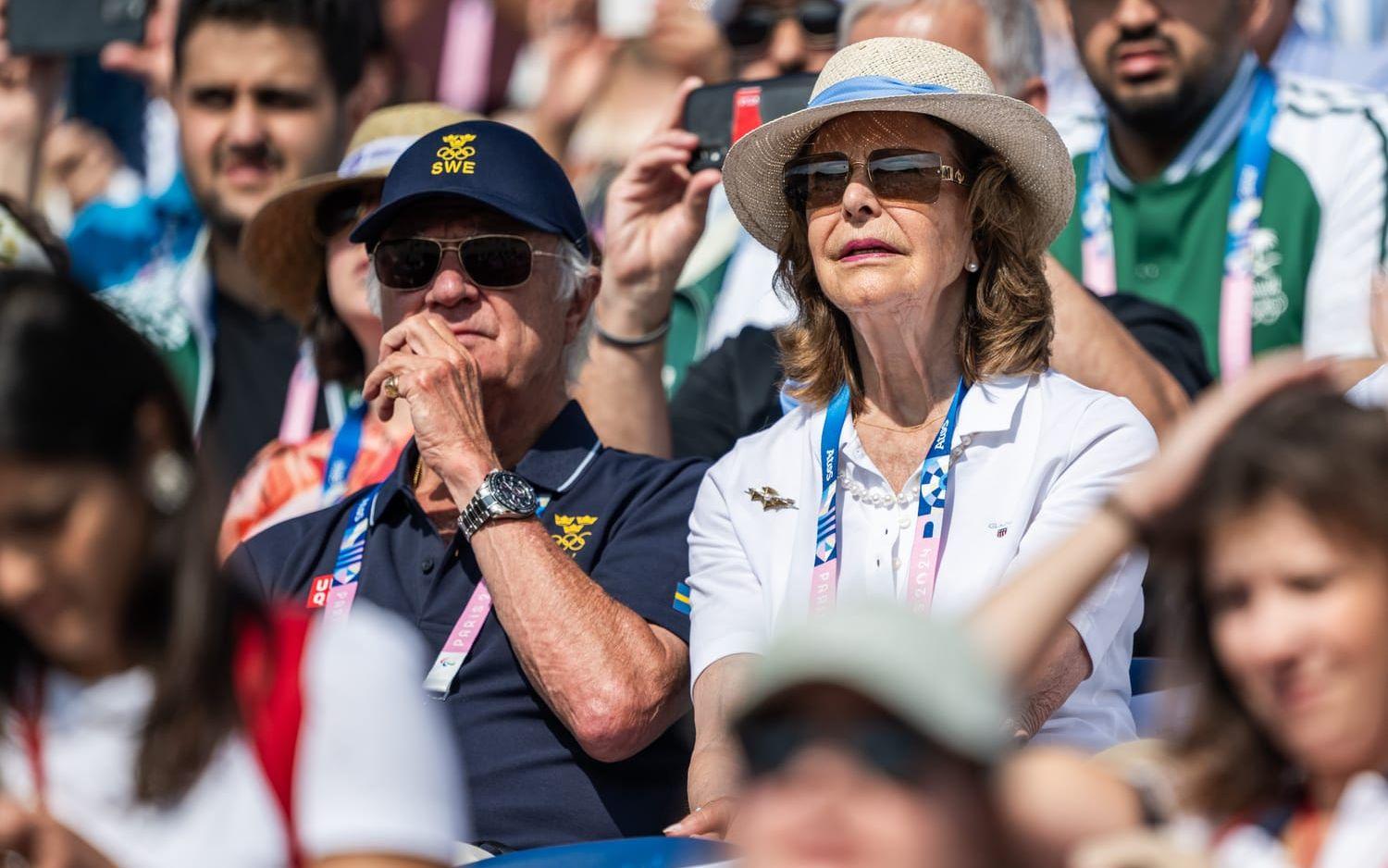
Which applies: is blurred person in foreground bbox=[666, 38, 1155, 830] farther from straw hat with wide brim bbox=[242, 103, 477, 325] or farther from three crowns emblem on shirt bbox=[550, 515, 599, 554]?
straw hat with wide brim bbox=[242, 103, 477, 325]

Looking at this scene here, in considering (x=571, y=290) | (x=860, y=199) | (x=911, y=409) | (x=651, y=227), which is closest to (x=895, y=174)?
(x=860, y=199)

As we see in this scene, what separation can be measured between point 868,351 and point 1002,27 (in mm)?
1620

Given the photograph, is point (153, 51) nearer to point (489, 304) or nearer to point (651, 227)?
point (651, 227)

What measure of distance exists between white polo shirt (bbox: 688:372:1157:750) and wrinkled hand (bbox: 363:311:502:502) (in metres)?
0.42

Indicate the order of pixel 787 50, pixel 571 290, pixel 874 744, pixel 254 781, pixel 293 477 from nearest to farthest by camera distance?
pixel 874 744, pixel 254 781, pixel 571 290, pixel 293 477, pixel 787 50

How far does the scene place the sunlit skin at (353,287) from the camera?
432cm

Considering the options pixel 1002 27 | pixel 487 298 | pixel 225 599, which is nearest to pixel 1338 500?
pixel 225 599

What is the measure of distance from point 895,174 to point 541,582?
899 mm

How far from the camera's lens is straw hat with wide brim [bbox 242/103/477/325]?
435 cm

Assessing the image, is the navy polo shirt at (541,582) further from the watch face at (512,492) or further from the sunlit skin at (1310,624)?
the sunlit skin at (1310,624)

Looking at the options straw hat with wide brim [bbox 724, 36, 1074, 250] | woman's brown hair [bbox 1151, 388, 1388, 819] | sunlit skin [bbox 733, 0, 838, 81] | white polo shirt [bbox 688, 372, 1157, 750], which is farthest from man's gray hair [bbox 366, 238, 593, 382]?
woman's brown hair [bbox 1151, 388, 1388, 819]

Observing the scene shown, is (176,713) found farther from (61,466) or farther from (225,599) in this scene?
(61,466)

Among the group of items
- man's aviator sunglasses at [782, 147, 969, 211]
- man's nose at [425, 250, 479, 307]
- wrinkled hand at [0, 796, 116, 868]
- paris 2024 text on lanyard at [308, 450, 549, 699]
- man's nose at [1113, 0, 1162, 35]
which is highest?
man's nose at [1113, 0, 1162, 35]

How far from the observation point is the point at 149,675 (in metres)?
1.74
